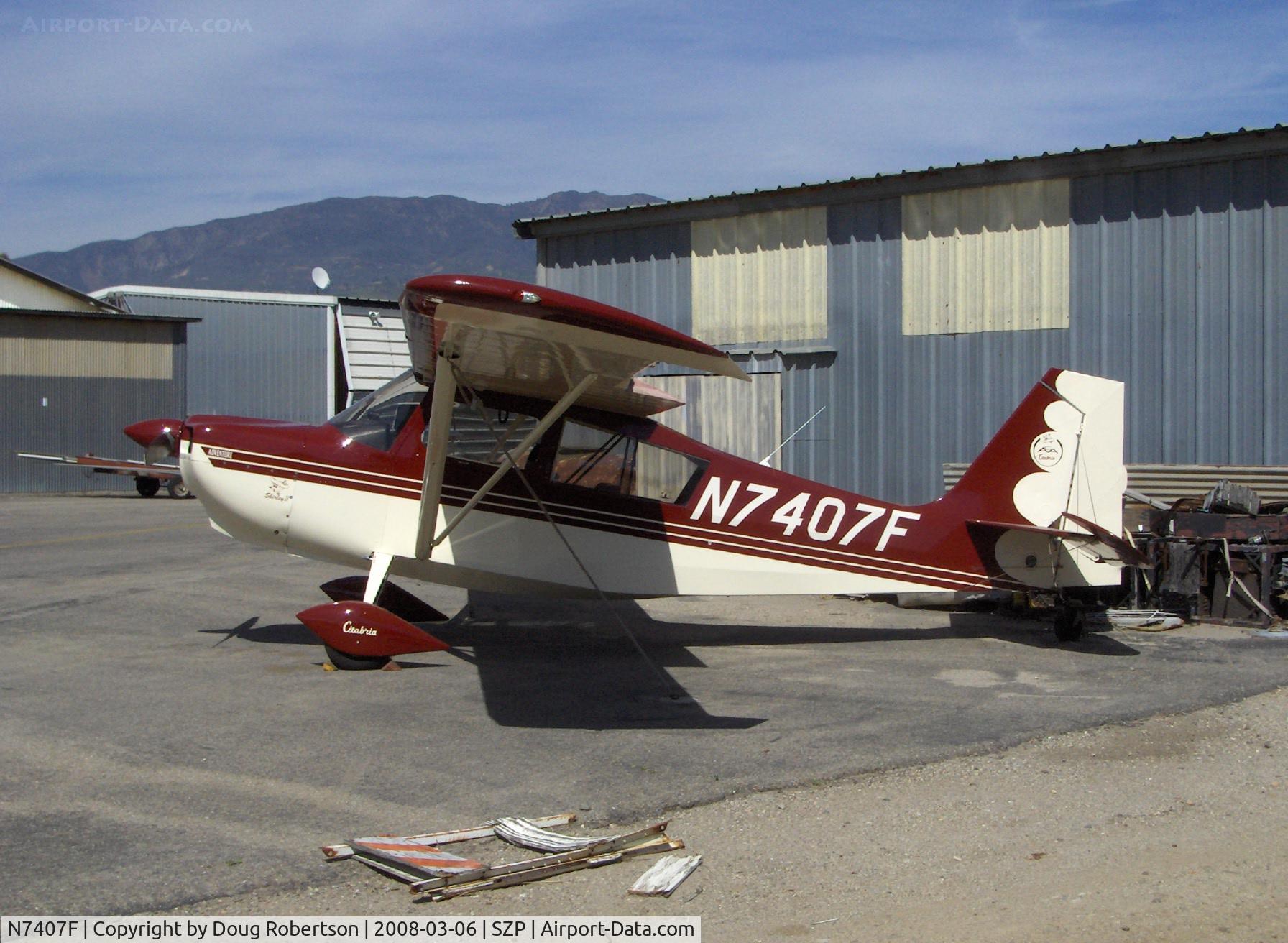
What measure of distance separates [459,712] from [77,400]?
92.2 ft

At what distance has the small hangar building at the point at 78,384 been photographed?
30172 mm

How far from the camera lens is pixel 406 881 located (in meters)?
4.09

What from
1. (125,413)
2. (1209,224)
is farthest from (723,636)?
(125,413)

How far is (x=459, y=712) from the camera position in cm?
677

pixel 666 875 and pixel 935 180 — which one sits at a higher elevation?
pixel 935 180

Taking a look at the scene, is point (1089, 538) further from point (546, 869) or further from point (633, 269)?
point (633, 269)

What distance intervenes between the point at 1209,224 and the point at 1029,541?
4.78 meters

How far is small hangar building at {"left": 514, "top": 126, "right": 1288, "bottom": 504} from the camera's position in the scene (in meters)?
11.3

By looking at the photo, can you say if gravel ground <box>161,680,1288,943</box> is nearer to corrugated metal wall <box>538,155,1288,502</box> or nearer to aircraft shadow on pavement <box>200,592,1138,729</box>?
aircraft shadow on pavement <box>200,592,1138,729</box>

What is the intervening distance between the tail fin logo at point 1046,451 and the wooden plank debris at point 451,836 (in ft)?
18.4

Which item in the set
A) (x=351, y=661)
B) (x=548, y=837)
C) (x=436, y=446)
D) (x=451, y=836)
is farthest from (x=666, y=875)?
(x=351, y=661)

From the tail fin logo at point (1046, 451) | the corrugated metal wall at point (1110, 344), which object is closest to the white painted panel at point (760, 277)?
the corrugated metal wall at point (1110, 344)

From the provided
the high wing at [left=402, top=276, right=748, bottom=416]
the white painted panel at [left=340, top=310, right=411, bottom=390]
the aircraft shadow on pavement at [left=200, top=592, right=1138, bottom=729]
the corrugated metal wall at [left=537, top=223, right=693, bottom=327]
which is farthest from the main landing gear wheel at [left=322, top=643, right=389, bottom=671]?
the white painted panel at [left=340, top=310, right=411, bottom=390]

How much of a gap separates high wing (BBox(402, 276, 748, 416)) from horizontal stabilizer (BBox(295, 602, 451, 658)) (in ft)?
6.04
